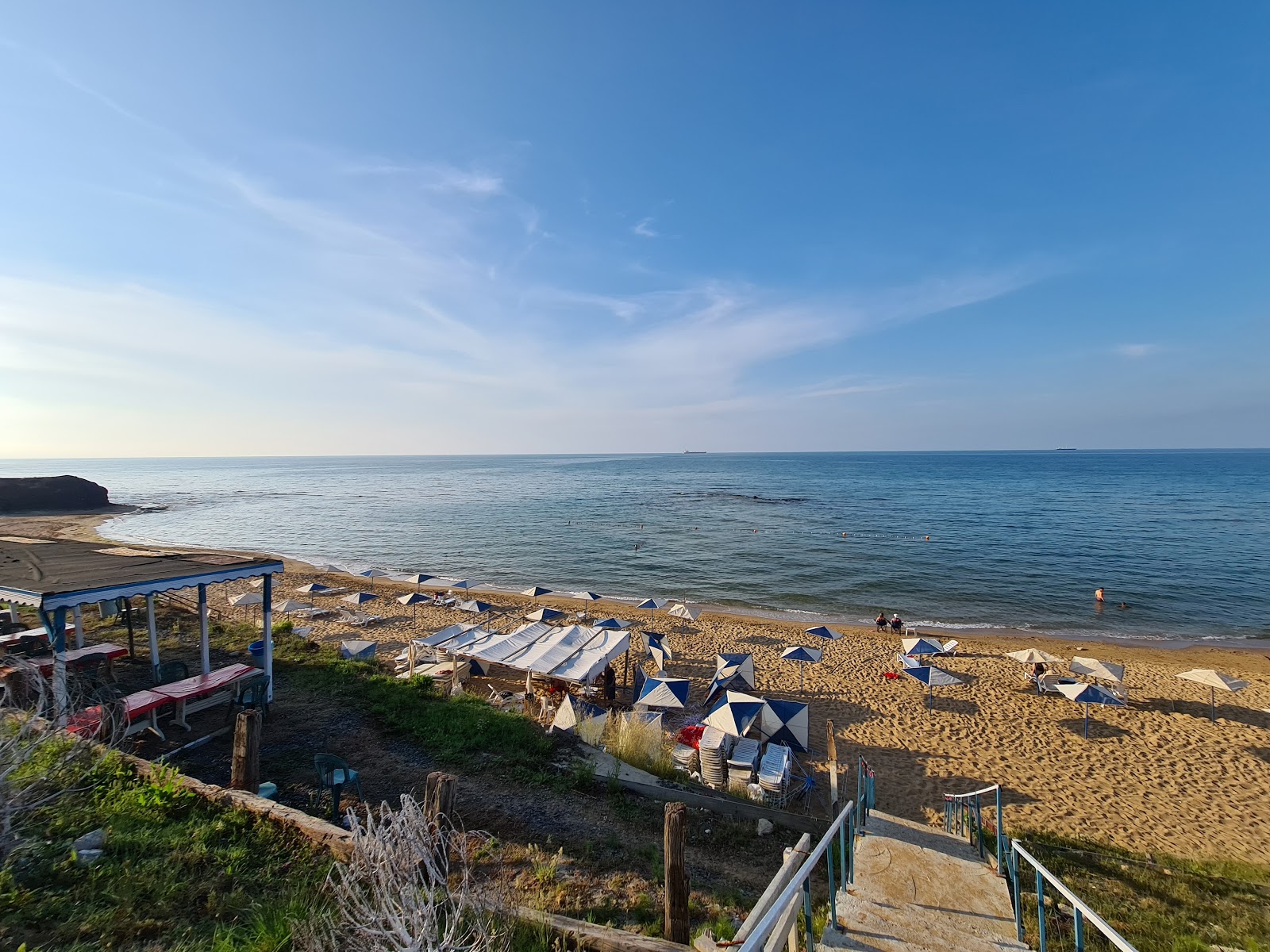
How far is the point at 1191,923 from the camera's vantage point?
7070mm

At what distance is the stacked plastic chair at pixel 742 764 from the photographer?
1112 cm

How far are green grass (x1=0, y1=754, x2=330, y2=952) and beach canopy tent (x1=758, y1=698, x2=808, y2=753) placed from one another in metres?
9.33

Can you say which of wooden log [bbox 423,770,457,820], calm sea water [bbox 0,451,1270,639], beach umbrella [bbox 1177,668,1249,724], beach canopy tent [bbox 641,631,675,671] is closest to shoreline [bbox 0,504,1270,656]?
calm sea water [bbox 0,451,1270,639]

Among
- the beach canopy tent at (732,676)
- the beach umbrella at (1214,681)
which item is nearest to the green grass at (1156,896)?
the beach canopy tent at (732,676)

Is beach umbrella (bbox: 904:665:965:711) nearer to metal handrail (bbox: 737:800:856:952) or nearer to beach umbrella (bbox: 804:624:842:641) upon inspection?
beach umbrella (bbox: 804:624:842:641)

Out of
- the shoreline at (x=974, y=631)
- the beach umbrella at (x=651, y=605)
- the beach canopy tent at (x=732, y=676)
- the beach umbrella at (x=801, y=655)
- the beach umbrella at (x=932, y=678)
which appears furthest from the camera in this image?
the beach umbrella at (x=651, y=605)

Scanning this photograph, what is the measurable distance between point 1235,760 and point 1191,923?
10.6m

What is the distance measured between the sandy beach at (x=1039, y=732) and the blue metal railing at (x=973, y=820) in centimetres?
130

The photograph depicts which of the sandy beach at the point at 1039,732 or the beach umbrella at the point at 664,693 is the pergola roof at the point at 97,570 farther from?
the beach umbrella at the point at 664,693

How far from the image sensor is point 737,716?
496 inches

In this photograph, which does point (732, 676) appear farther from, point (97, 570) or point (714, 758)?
point (97, 570)

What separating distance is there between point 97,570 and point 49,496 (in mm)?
84174

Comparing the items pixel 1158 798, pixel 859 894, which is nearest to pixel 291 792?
pixel 859 894

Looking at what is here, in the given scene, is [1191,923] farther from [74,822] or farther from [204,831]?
[74,822]
